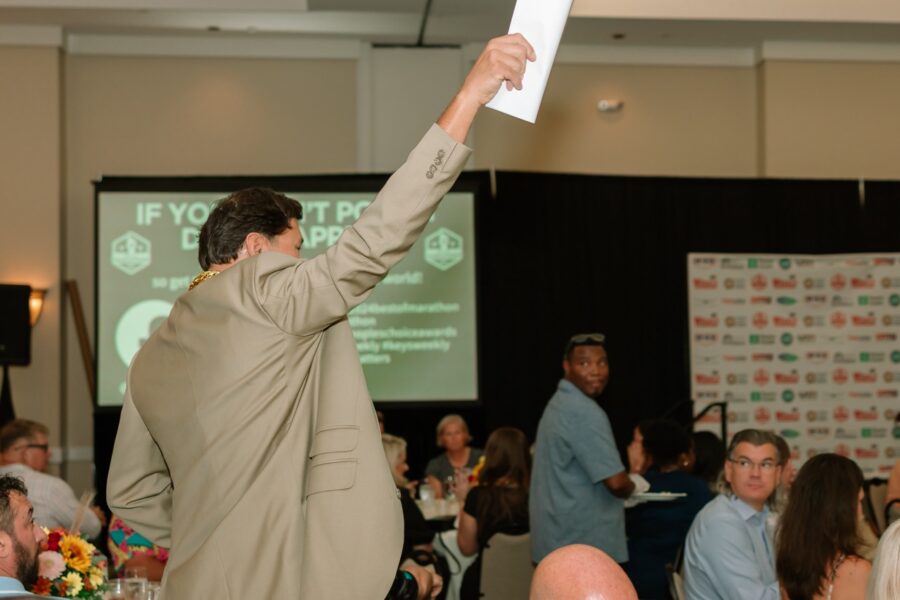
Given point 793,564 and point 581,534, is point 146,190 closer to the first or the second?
point 581,534

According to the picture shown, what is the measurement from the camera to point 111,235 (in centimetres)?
882

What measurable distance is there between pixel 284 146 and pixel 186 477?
8.15 meters

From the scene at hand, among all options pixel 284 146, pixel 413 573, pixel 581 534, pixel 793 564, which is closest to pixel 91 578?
pixel 413 573

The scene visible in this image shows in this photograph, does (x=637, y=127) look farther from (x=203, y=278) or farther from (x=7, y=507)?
(x=203, y=278)

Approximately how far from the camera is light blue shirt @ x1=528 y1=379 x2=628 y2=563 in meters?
5.15

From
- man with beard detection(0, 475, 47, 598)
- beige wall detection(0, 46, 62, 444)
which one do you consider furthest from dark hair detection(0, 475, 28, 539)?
beige wall detection(0, 46, 62, 444)

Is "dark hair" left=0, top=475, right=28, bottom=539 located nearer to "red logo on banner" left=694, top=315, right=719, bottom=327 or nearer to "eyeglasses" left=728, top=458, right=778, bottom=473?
"eyeglasses" left=728, top=458, right=778, bottom=473

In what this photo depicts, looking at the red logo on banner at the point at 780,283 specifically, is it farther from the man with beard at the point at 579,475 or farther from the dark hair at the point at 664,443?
the man with beard at the point at 579,475

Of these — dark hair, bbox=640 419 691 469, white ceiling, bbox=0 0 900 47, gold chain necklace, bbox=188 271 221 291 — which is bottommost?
dark hair, bbox=640 419 691 469

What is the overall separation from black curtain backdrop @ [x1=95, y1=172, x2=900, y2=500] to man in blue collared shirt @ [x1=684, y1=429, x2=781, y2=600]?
5.09 meters

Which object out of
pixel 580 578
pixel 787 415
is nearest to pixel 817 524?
pixel 580 578

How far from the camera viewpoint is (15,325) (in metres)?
8.52

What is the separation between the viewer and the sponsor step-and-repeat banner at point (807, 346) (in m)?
9.61

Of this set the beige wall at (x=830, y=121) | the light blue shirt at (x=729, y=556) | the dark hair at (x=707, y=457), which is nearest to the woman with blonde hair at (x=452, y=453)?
the dark hair at (x=707, y=457)
